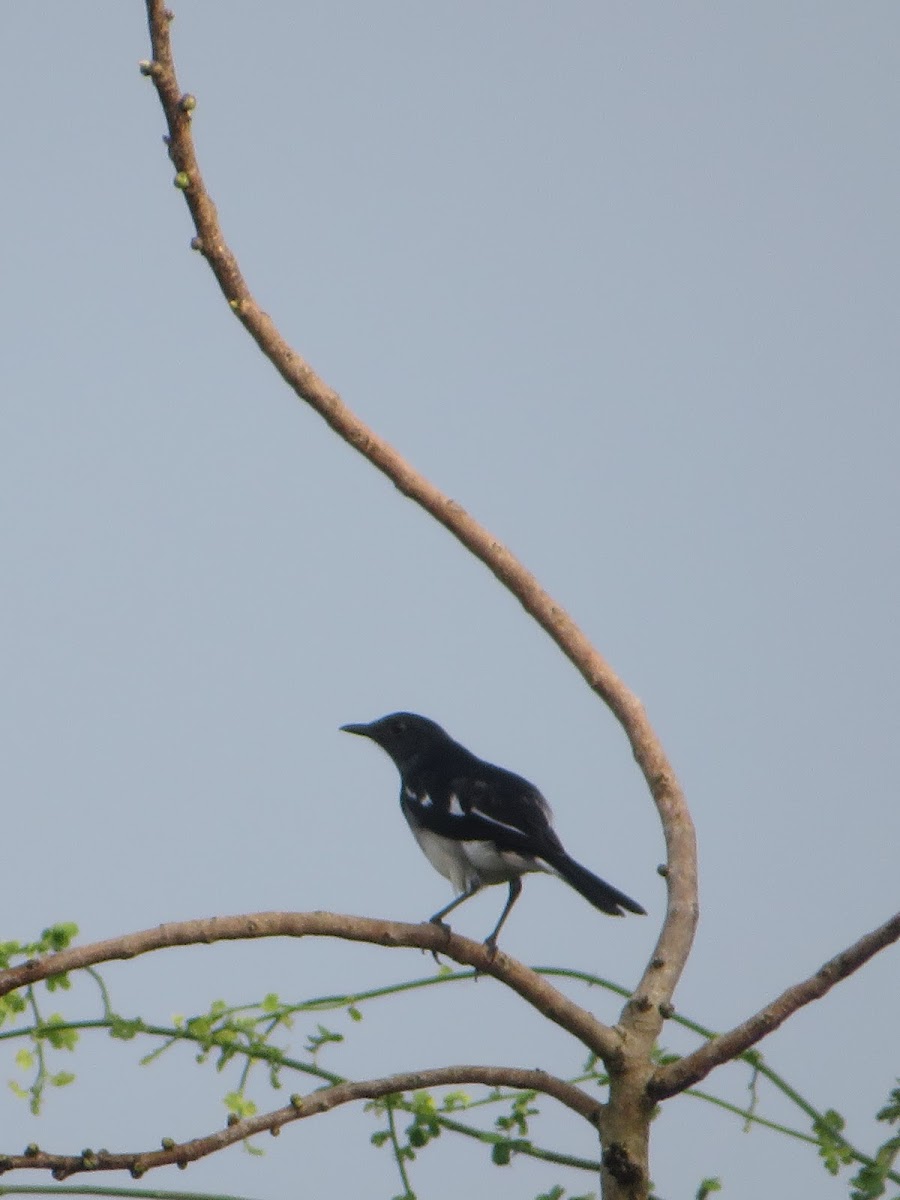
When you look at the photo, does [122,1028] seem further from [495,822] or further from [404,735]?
[404,735]

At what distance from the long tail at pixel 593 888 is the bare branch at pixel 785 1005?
140 cm

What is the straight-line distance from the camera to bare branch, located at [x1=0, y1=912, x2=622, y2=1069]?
278 cm

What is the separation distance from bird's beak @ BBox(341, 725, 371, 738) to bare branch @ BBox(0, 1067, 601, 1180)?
356 centimetres

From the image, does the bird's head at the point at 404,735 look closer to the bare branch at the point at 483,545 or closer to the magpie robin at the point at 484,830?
the magpie robin at the point at 484,830

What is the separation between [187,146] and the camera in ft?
9.55

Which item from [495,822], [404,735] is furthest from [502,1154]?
[404,735]

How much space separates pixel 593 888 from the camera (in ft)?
15.6

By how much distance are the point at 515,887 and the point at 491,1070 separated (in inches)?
90.6

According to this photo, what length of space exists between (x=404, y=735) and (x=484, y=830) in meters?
1.50

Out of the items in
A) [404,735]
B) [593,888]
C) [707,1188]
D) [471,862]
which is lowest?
[707,1188]

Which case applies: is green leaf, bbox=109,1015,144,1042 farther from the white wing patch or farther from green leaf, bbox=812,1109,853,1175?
the white wing patch

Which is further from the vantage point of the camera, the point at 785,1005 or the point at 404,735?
the point at 404,735

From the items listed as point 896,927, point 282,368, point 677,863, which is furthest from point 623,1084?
point 282,368

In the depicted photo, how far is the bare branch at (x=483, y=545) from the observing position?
291 centimetres
